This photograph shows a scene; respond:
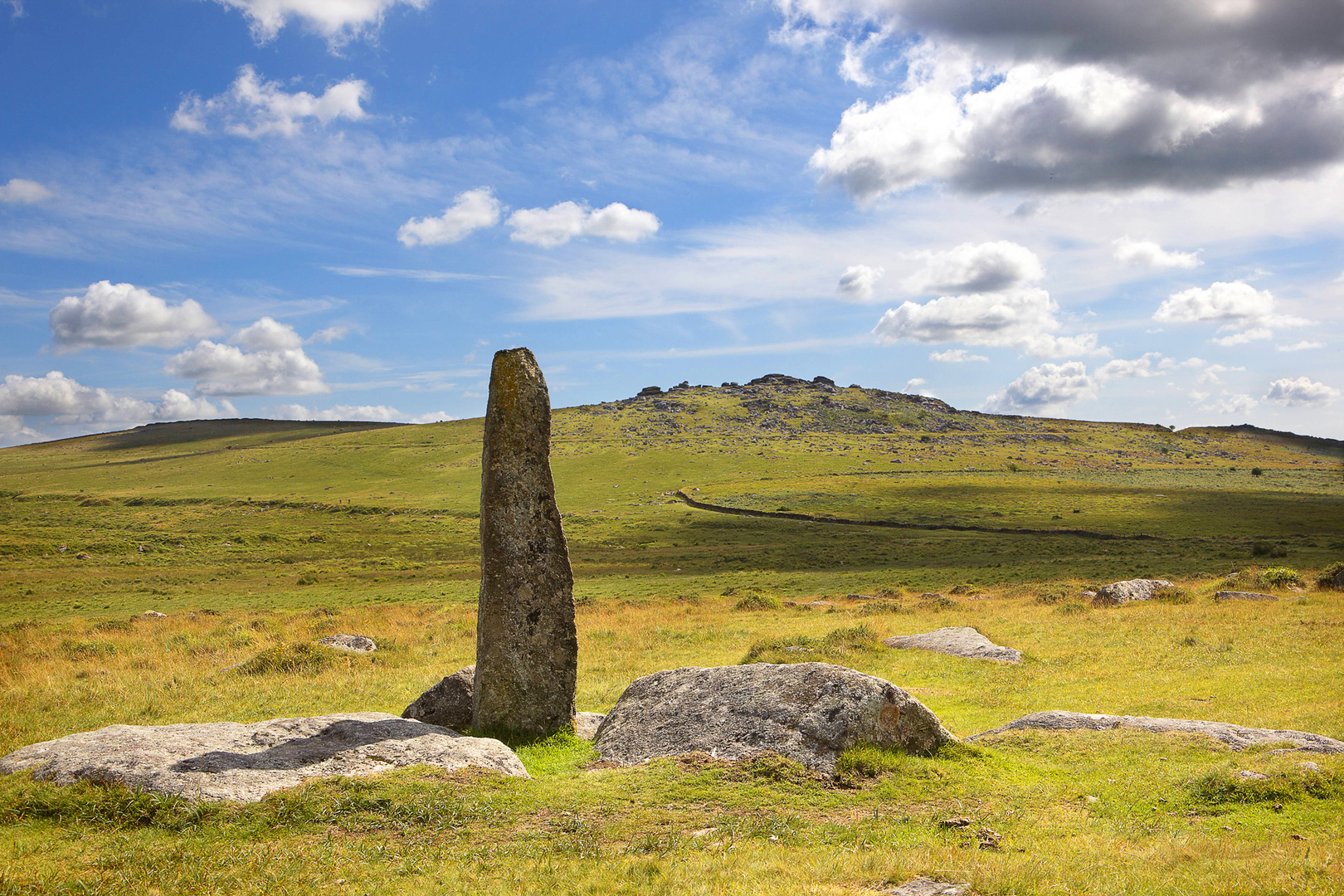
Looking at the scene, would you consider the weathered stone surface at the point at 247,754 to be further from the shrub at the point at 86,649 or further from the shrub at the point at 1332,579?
the shrub at the point at 1332,579

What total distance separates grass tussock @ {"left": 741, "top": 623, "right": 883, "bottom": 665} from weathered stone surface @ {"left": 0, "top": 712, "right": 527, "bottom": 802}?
11.8 m

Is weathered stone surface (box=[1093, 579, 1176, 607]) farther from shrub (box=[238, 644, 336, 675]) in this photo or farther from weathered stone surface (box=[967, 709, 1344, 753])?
shrub (box=[238, 644, 336, 675])

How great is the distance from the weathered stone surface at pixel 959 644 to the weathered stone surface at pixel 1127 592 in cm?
1071

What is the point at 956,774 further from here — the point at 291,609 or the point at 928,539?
the point at 928,539

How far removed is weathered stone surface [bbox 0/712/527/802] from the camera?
30.8ft

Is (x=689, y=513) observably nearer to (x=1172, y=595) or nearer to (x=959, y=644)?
(x=1172, y=595)

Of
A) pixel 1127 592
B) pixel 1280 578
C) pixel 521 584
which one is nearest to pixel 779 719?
pixel 521 584

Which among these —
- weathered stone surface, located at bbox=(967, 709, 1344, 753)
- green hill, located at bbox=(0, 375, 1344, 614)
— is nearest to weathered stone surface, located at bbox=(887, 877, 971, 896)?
weathered stone surface, located at bbox=(967, 709, 1344, 753)

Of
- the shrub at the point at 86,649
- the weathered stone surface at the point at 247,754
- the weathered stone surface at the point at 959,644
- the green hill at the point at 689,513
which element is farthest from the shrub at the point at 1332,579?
the shrub at the point at 86,649

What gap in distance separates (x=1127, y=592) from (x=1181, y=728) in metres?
22.8

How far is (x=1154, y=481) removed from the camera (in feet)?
440

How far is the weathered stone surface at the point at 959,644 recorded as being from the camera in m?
23.0

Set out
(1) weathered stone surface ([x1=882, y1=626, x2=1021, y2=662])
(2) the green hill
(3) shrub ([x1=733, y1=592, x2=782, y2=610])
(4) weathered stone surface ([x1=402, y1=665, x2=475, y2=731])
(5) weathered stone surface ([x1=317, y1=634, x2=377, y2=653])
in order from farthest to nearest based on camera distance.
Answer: (2) the green hill → (3) shrub ([x1=733, y1=592, x2=782, y2=610]) → (5) weathered stone surface ([x1=317, y1=634, x2=377, y2=653]) → (1) weathered stone surface ([x1=882, y1=626, x2=1021, y2=662]) → (4) weathered stone surface ([x1=402, y1=665, x2=475, y2=731])

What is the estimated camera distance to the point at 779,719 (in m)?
12.0
